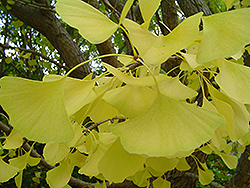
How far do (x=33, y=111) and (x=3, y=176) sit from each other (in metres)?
0.35

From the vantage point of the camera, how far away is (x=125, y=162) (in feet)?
1.08

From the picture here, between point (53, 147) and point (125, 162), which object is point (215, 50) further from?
point (53, 147)

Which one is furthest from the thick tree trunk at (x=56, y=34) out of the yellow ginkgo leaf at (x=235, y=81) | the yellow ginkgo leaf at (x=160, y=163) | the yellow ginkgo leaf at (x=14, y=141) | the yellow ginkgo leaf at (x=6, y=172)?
the yellow ginkgo leaf at (x=235, y=81)

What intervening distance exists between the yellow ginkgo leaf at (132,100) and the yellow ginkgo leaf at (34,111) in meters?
0.06

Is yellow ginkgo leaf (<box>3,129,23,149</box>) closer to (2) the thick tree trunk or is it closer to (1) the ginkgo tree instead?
(1) the ginkgo tree

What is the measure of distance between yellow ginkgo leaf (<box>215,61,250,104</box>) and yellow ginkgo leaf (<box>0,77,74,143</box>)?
20cm

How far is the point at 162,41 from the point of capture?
26 cm

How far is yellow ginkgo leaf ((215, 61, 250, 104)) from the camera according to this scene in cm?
29

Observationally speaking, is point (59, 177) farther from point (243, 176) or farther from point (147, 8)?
point (243, 176)

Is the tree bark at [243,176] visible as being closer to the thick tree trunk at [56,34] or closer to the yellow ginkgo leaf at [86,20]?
the thick tree trunk at [56,34]

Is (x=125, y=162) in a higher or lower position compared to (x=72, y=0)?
lower

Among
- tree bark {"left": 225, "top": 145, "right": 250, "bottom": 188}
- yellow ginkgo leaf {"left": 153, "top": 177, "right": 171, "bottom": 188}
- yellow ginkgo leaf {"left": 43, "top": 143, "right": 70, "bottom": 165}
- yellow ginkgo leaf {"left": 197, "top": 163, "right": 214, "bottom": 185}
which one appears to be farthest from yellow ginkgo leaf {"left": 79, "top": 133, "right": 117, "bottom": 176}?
tree bark {"left": 225, "top": 145, "right": 250, "bottom": 188}

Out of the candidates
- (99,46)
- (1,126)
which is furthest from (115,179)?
(99,46)

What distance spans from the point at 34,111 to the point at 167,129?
15cm
